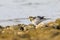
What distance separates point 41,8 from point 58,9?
43.9 inches

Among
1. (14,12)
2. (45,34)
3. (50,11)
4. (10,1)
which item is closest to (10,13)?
(14,12)

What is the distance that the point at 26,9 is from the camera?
16.1 metres

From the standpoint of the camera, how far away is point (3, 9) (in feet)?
52.1

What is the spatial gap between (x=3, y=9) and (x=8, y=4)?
5.71 feet

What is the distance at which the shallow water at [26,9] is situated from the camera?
14.4 metres

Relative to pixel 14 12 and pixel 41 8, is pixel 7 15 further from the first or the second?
pixel 41 8

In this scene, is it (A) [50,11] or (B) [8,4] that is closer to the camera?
(A) [50,11]

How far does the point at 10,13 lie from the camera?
14.8 meters

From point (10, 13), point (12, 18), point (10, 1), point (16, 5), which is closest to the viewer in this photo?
point (12, 18)

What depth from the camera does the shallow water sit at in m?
14.4

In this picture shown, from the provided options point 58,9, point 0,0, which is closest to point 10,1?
point 0,0

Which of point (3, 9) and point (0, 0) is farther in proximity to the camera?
point (0, 0)

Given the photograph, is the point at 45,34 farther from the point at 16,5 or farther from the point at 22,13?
the point at 16,5

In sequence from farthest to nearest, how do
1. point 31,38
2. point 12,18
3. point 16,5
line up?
point 16,5
point 12,18
point 31,38
